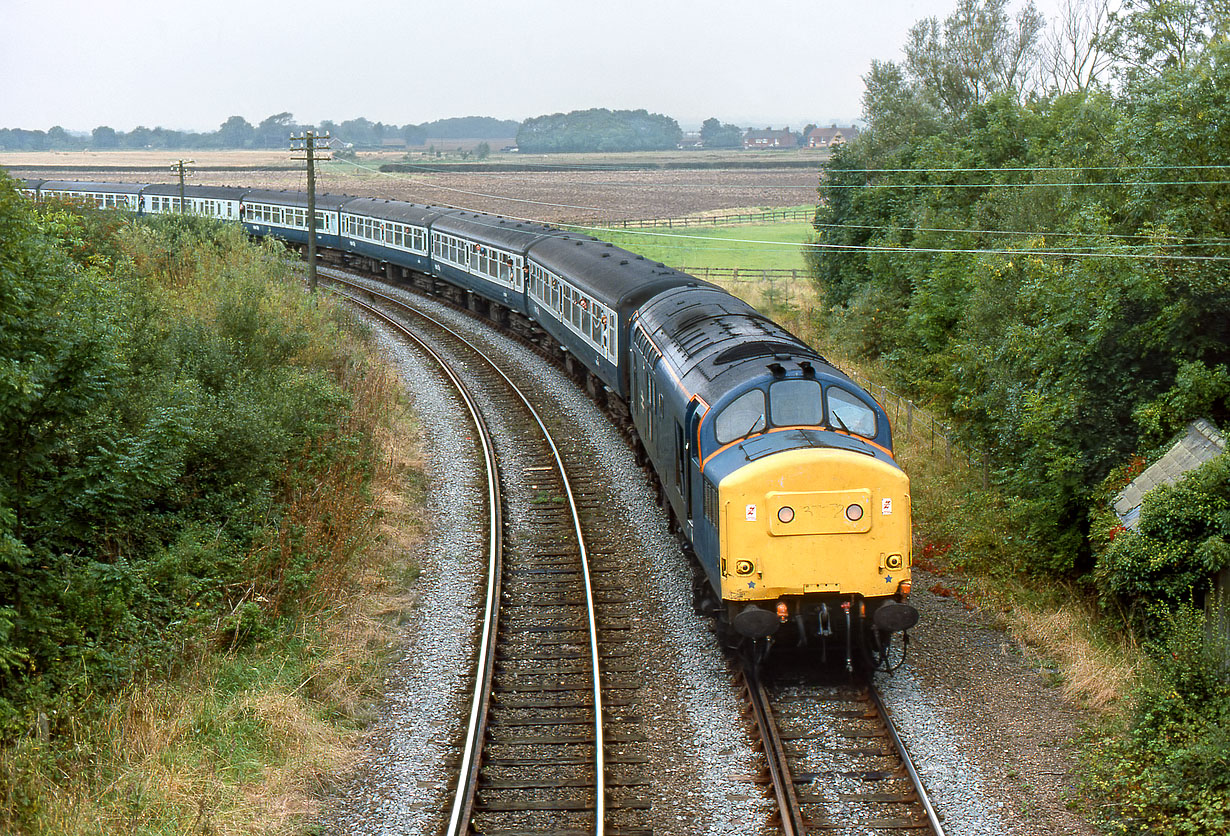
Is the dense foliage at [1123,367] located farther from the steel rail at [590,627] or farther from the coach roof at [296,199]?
the coach roof at [296,199]

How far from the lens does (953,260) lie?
91.7 ft

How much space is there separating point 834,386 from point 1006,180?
20.7 meters

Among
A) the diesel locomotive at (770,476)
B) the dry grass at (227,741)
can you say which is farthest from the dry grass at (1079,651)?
the dry grass at (227,741)

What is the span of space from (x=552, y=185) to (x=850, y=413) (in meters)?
111

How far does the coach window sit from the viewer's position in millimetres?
12477

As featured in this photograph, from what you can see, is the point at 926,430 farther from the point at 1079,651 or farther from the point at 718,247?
the point at 718,247

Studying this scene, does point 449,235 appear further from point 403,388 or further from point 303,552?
point 303,552

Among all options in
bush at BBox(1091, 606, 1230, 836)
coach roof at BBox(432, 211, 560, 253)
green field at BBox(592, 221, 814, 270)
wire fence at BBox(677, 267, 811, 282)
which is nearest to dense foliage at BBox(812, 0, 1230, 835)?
bush at BBox(1091, 606, 1230, 836)

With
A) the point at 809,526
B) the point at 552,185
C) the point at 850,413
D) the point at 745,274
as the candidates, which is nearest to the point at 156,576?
the point at 809,526

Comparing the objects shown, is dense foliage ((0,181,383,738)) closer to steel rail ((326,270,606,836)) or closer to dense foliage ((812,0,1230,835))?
steel rail ((326,270,606,836))

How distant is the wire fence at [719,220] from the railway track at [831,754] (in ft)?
230

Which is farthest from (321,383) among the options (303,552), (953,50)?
(953,50)

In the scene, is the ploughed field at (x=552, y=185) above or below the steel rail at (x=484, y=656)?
above

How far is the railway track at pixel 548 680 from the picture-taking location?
1003cm
